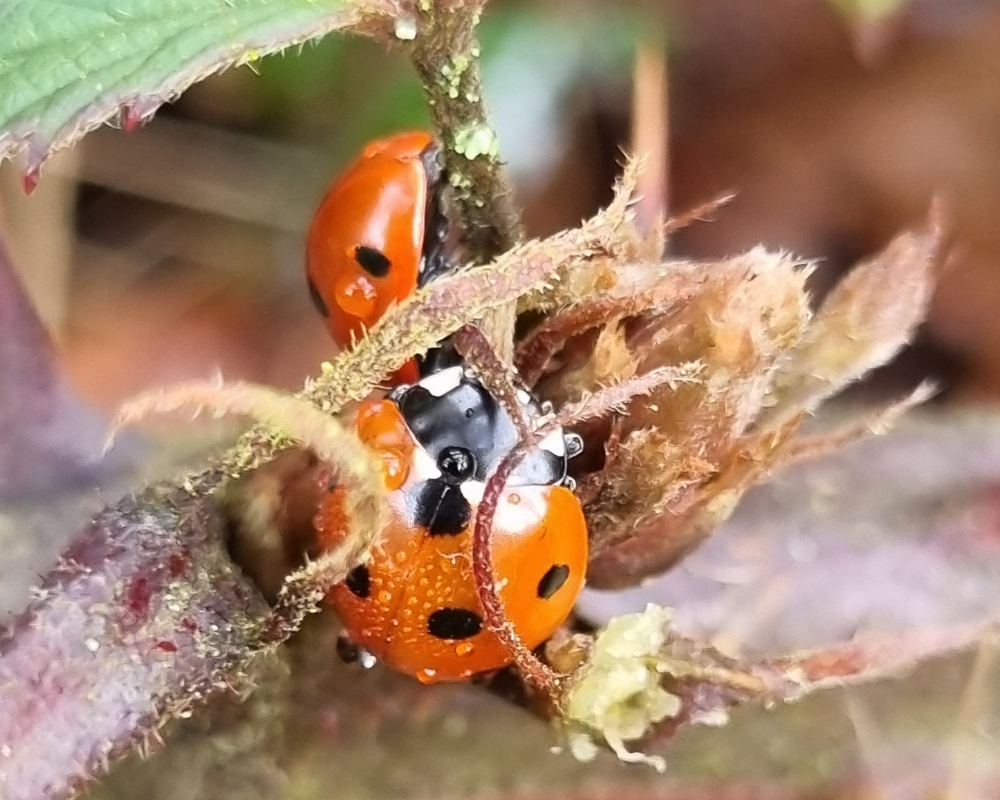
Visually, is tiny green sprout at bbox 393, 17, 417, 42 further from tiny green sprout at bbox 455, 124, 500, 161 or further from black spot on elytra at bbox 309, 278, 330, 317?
black spot on elytra at bbox 309, 278, 330, 317

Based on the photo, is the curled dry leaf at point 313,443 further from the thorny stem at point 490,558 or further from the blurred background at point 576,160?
the blurred background at point 576,160

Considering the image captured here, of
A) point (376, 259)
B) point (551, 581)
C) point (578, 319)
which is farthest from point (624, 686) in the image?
point (376, 259)

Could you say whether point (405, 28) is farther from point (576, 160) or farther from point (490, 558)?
point (576, 160)

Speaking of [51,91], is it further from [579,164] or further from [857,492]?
[579,164]

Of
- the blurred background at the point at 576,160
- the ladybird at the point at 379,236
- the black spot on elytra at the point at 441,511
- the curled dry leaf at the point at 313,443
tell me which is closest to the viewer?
the curled dry leaf at the point at 313,443

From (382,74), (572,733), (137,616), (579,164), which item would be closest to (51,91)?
(137,616)

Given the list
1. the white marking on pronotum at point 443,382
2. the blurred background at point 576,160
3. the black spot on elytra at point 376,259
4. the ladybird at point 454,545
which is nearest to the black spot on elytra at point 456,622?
the ladybird at point 454,545

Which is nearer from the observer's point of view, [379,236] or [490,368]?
[490,368]
